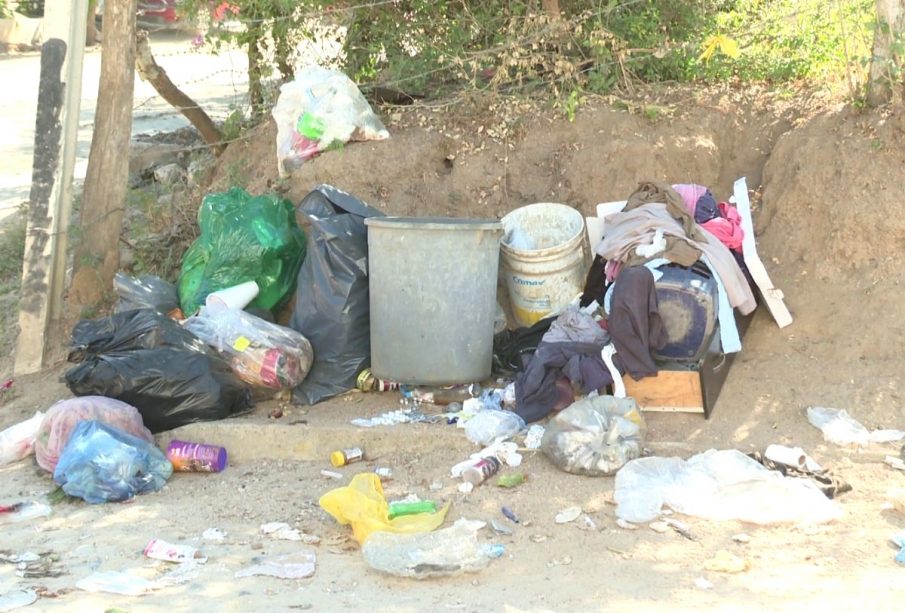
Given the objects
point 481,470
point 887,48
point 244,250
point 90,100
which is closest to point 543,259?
point 481,470

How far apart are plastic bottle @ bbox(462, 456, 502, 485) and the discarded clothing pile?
1.56 ft

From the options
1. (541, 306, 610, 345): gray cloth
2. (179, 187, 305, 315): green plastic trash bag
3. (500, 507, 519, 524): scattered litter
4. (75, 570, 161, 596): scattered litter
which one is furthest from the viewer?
(179, 187, 305, 315): green plastic trash bag

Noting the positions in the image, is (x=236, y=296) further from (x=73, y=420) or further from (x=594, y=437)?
(x=594, y=437)

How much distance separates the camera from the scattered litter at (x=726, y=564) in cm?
398

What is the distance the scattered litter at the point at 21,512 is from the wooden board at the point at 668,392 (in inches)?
107

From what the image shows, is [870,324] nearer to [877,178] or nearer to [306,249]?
[877,178]

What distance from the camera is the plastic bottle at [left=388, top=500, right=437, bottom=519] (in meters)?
4.57

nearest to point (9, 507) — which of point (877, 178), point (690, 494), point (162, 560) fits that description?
point (162, 560)

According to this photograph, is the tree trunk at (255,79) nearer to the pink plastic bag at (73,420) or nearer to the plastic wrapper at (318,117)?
the plastic wrapper at (318,117)

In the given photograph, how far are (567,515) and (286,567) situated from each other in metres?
1.13

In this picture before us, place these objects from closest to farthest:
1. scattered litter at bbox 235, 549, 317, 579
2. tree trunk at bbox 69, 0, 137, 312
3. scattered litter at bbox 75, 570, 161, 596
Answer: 1. scattered litter at bbox 75, 570, 161, 596
2. scattered litter at bbox 235, 549, 317, 579
3. tree trunk at bbox 69, 0, 137, 312

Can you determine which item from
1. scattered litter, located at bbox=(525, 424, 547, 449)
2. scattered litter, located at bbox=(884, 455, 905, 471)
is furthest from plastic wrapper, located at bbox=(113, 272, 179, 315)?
scattered litter, located at bbox=(884, 455, 905, 471)

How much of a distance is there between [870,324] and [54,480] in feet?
13.2

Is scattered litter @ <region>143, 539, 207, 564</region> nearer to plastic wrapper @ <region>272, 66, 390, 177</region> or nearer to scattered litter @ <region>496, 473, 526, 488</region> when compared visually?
scattered litter @ <region>496, 473, 526, 488</region>
